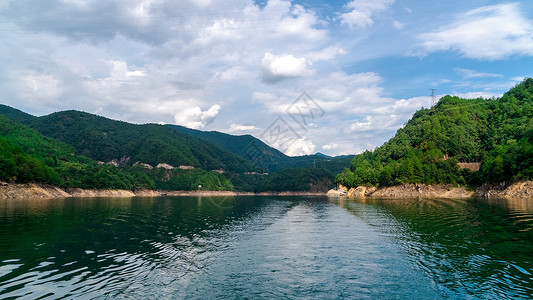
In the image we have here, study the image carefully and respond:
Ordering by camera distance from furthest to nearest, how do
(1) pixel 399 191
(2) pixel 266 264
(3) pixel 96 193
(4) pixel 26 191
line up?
1. (3) pixel 96 193
2. (1) pixel 399 191
3. (4) pixel 26 191
4. (2) pixel 266 264

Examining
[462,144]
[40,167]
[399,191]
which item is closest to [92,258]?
[40,167]

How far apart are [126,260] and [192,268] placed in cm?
522

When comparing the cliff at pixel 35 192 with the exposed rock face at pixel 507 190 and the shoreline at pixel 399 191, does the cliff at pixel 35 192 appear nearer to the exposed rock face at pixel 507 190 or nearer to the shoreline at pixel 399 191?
the shoreline at pixel 399 191

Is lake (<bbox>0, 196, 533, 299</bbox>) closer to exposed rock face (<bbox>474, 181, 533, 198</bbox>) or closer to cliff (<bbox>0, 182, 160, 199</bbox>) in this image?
exposed rock face (<bbox>474, 181, 533, 198</bbox>)

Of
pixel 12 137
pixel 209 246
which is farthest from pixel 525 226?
pixel 12 137

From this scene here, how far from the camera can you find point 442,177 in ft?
468

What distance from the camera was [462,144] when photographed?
15838 centimetres

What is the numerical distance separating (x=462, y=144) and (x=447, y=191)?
36.5 metres

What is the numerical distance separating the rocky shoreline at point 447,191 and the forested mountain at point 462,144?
2912mm

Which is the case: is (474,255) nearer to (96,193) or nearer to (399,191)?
(399,191)

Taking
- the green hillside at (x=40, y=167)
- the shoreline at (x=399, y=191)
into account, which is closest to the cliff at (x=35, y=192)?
the shoreline at (x=399, y=191)

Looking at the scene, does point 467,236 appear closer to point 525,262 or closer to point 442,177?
point 525,262

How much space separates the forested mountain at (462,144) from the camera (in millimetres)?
121425

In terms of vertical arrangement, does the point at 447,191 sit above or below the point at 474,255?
below
